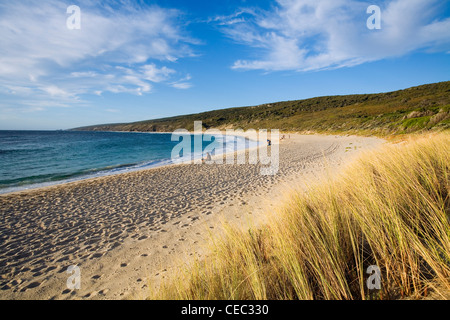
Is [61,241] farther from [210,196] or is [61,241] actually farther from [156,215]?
[210,196]

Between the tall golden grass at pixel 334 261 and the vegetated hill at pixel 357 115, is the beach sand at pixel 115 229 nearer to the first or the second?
the tall golden grass at pixel 334 261

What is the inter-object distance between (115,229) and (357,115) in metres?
51.0

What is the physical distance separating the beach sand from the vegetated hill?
21805 millimetres

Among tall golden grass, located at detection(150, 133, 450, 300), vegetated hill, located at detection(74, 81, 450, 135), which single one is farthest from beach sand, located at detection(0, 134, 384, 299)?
vegetated hill, located at detection(74, 81, 450, 135)

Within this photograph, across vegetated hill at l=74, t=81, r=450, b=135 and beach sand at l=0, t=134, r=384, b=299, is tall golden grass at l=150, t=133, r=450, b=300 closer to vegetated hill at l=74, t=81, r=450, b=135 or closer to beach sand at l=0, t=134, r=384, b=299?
beach sand at l=0, t=134, r=384, b=299

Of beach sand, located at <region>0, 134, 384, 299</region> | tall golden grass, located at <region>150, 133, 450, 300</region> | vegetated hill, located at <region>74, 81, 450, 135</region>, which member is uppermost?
vegetated hill, located at <region>74, 81, 450, 135</region>

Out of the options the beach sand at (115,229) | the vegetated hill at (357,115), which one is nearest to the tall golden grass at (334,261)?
the beach sand at (115,229)

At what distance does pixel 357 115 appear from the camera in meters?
42.8

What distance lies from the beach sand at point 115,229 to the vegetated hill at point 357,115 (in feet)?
71.5

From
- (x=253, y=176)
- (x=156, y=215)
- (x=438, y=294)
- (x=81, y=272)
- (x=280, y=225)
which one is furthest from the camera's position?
(x=253, y=176)

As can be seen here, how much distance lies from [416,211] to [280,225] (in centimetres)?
166

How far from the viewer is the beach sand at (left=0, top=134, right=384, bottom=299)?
139 inches
